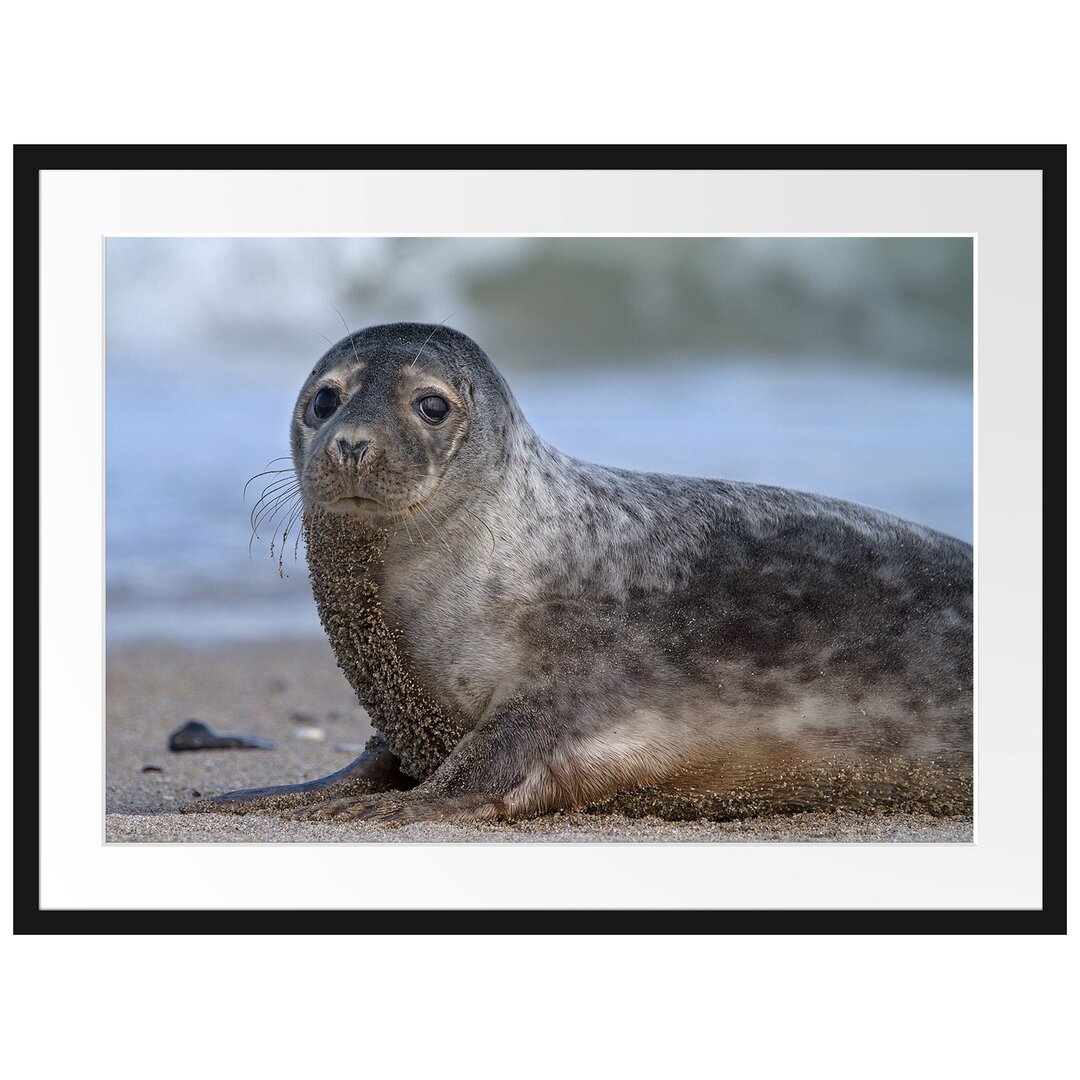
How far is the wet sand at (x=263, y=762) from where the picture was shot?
4.76 meters

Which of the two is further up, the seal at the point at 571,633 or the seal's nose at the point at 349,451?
the seal's nose at the point at 349,451

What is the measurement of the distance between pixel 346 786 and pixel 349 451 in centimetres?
150

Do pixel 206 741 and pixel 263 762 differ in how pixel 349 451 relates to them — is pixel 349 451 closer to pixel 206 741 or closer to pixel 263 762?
pixel 263 762

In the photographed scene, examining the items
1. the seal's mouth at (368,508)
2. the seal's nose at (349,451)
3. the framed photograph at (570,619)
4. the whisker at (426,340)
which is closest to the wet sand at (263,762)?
the framed photograph at (570,619)

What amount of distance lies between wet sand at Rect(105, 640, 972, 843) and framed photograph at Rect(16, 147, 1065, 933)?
39mm

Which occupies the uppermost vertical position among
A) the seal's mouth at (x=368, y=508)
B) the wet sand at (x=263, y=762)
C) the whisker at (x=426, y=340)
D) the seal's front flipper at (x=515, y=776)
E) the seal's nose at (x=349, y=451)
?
the whisker at (x=426, y=340)

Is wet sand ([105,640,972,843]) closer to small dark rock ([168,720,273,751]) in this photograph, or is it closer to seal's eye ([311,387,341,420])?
small dark rock ([168,720,273,751])

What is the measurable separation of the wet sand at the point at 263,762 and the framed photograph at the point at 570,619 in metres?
0.04

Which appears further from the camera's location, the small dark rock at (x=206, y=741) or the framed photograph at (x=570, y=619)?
the small dark rock at (x=206, y=741)

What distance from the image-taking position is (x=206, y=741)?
7.57 m

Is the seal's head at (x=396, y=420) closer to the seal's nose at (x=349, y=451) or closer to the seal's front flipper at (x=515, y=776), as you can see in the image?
the seal's nose at (x=349, y=451)

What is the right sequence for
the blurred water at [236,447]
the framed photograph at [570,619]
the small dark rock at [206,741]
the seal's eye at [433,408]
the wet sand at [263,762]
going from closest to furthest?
1. the framed photograph at [570,619]
2. the wet sand at [263,762]
3. the seal's eye at [433,408]
4. the small dark rock at [206,741]
5. the blurred water at [236,447]

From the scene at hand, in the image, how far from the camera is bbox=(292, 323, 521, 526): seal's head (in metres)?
4.84
